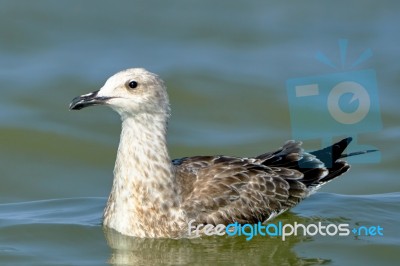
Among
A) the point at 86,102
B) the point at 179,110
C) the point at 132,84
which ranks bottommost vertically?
the point at 86,102

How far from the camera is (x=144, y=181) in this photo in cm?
1072

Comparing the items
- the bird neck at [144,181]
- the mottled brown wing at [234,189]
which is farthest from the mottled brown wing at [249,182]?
the bird neck at [144,181]

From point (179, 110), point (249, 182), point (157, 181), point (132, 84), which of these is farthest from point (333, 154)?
point (179, 110)

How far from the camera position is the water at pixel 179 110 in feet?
35.6

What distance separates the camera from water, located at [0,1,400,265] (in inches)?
427

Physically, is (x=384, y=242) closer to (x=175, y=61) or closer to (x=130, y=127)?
(x=130, y=127)

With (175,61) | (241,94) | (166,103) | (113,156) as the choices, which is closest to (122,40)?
(175,61)

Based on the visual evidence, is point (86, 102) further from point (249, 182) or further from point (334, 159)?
point (334, 159)

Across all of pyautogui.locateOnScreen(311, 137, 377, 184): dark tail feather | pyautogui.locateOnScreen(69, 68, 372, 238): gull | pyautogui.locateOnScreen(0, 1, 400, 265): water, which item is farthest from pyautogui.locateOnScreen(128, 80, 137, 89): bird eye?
pyautogui.locateOnScreen(311, 137, 377, 184): dark tail feather

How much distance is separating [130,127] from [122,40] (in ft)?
24.0

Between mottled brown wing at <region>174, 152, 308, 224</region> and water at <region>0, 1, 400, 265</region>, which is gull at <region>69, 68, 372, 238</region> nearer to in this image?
mottled brown wing at <region>174, 152, 308, 224</region>

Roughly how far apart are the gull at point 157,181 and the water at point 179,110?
0.75 ft

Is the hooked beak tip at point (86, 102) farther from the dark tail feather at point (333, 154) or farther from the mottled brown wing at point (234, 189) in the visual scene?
the dark tail feather at point (333, 154)

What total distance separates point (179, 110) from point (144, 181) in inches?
205
